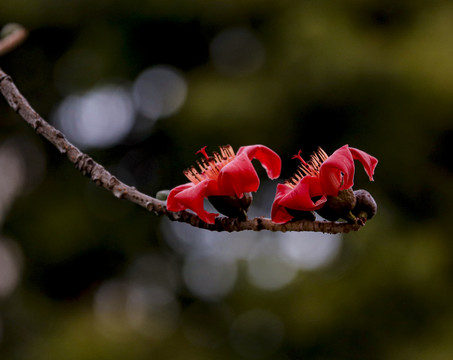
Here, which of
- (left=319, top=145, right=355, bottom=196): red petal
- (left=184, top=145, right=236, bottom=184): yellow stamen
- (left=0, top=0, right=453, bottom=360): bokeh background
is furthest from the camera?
(left=0, top=0, right=453, bottom=360): bokeh background

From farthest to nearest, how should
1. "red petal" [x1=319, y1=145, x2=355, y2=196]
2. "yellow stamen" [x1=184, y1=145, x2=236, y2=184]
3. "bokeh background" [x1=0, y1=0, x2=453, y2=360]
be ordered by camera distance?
1. "bokeh background" [x1=0, y1=0, x2=453, y2=360]
2. "yellow stamen" [x1=184, y1=145, x2=236, y2=184]
3. "red petal" [x1=319, y1=145, x2=355, y2=196]

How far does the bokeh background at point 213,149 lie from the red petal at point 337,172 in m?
2.16

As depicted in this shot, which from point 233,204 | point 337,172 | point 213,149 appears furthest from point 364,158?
point 213,149

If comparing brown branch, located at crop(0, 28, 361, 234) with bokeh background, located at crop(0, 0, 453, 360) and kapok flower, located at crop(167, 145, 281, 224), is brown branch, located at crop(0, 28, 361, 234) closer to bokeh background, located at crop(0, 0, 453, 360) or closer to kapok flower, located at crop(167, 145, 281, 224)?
kapok flower, located at crop(167, 145, 281, 224)

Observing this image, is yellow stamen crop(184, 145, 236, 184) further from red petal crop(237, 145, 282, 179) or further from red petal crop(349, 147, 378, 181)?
red petal crop(349, 147, 378, 181)

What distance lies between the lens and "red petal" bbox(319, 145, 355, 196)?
586mm

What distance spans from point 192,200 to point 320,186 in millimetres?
140

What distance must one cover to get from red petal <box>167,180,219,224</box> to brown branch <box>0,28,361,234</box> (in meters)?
0.02

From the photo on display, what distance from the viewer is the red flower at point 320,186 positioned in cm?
59

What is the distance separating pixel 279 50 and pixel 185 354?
1.68 meters

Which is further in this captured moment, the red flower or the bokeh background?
the bokeh background

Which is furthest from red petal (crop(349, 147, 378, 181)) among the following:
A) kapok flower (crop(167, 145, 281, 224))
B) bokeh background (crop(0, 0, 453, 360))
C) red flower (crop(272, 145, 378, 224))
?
bokeh background (crop(0, 0, 453, 360))

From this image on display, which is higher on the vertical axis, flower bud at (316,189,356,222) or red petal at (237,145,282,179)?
red petal at (237,145,282,179)

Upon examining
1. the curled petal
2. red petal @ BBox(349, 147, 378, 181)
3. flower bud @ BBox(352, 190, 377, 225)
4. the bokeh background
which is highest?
red petal @ BBox(349, 147, 378, 181)
